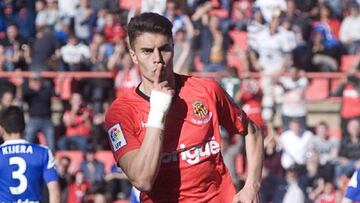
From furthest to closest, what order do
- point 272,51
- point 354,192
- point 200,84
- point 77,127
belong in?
point 272,51, point 77,127, point 354,192, point 200,84

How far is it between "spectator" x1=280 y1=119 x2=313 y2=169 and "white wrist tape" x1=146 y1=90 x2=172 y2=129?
10976 millimetres

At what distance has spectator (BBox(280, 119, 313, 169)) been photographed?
52.5 feet

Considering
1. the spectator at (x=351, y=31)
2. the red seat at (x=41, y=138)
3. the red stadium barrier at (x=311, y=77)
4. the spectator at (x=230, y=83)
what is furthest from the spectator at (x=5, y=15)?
the spectator at (x=351, y=31)

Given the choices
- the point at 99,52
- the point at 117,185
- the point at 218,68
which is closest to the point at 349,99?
the point at 218,68

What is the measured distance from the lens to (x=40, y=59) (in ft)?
59.5

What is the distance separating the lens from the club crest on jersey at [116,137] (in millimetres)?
5230

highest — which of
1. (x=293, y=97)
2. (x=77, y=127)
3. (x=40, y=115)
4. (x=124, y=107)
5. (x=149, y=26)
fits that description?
(x=149, y=26)

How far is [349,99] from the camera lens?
1648 centimetres

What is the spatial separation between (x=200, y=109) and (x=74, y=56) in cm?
1310

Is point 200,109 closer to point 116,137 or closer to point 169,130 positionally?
point 169,130

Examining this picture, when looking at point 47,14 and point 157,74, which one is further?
point 47,14

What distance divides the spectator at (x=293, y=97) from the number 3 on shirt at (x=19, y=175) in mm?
7605

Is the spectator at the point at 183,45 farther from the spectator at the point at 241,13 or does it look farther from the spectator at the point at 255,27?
the spectator at the point at 241,13

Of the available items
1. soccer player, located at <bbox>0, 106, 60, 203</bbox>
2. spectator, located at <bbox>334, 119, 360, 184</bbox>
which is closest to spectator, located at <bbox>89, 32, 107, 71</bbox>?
spectator, located at <bbox>334, 119, 360, 184</bbox>
